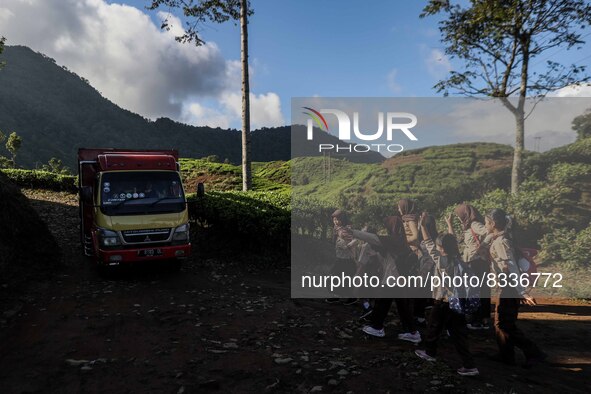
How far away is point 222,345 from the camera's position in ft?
17.9

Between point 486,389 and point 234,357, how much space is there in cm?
305

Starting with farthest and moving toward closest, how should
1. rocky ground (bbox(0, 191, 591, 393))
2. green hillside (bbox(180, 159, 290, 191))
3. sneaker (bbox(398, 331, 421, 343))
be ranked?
green hillside (bbox(180, 159, 290, 191)) → sneaker (bbox(398, 331, 421, 343)) → rocky ground (bbox(0, 191, 591, 393))

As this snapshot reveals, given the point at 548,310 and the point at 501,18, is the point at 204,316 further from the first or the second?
the point at 501,18

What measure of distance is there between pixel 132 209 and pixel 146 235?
69 cm

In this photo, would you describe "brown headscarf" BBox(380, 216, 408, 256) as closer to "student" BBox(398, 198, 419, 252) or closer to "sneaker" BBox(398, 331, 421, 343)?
"student" BBox(398, 198, 419, 252)

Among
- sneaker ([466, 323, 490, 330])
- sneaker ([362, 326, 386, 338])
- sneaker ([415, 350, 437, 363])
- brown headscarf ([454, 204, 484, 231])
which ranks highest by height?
brown headscarf ([454, 204, 484, 231])

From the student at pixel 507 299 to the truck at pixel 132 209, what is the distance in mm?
6644

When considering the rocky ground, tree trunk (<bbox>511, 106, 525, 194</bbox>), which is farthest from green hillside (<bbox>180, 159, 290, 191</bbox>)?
the rocky ground

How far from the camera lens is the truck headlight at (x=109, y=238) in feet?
27.2

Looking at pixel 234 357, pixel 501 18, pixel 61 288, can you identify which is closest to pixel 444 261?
pixel 234 357

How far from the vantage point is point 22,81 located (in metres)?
111

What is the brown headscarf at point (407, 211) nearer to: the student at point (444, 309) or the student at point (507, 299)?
the student at point (444, 309)

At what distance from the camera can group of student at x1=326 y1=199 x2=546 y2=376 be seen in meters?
4.79

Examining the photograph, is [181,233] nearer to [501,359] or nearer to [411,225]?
[411,225]
